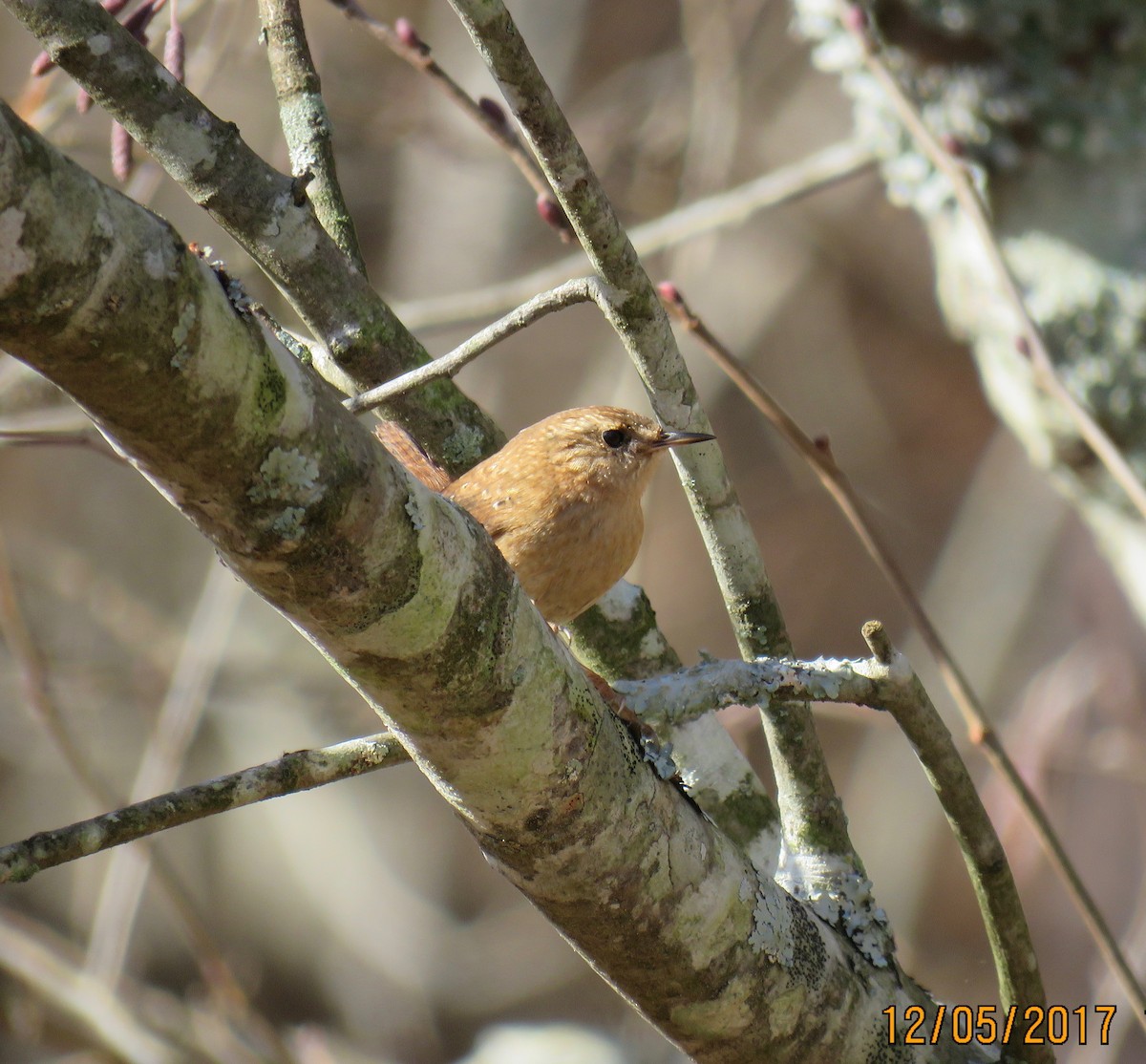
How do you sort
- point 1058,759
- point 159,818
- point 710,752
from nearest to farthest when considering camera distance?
point 159,818 → point 710,752 → point 1058,759

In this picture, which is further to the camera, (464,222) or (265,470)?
(464,222)

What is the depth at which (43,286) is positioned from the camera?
3.16ft

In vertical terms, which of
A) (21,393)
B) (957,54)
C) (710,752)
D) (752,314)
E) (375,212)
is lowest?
(710,752)

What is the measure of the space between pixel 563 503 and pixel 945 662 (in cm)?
78

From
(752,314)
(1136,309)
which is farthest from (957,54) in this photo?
(752,314)

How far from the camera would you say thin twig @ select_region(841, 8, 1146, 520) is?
6.58 ft

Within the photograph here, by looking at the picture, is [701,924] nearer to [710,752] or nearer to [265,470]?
[710,752]

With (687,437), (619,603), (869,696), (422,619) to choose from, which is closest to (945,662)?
(869,696)

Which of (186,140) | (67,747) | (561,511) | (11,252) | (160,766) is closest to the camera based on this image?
(11,252)

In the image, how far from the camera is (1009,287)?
213 cm

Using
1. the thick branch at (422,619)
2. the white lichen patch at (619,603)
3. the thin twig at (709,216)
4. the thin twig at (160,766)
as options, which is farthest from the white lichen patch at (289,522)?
the thin twig at (160,766)

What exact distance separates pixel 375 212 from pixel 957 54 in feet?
16.6
